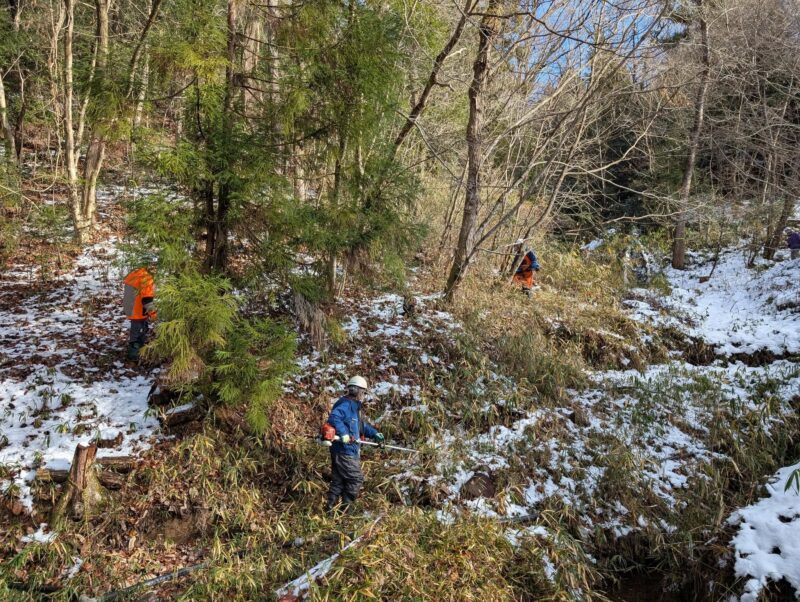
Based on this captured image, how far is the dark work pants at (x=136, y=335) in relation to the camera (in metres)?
6.59

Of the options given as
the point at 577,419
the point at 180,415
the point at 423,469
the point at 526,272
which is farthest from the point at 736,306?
the point at 180,415

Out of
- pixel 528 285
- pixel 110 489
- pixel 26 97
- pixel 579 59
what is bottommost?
pixel 110 489

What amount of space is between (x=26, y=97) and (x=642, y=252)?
1847 centimetres

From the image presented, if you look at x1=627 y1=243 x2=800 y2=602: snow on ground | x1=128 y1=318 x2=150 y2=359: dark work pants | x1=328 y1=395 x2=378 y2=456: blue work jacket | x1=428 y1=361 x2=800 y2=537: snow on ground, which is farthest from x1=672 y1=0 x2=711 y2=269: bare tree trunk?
x1=128 y1=318 x2=150 y2=359: dark work pants

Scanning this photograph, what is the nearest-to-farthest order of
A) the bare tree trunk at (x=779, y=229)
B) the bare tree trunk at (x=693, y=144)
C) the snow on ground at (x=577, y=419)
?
the snow on ground at (x=577, y=419)
the bare tree trunk at (x=693, y=144)
the bare tree trunk at (x=779, y=229)

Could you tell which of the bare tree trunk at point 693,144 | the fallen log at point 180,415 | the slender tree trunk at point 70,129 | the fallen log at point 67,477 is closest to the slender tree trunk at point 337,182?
the fallen log at point 180,415

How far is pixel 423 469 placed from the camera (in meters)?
5.96

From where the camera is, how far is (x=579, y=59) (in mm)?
9383

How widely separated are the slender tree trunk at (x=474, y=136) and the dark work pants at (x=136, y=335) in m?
5.50

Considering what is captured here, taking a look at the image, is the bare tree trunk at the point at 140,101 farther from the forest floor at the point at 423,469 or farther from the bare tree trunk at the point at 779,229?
the bare tree trunk at the point at 779,229

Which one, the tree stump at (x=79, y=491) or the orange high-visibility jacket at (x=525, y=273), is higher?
the orange high-visibility jacket at (x=525, y=273)

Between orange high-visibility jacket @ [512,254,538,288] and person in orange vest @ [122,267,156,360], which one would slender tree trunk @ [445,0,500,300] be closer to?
orange high-visibility jacket @ [512,254,538,288]

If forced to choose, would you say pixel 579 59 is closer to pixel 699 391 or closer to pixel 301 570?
pixel 699 391

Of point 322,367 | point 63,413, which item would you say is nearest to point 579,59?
point 322,367
